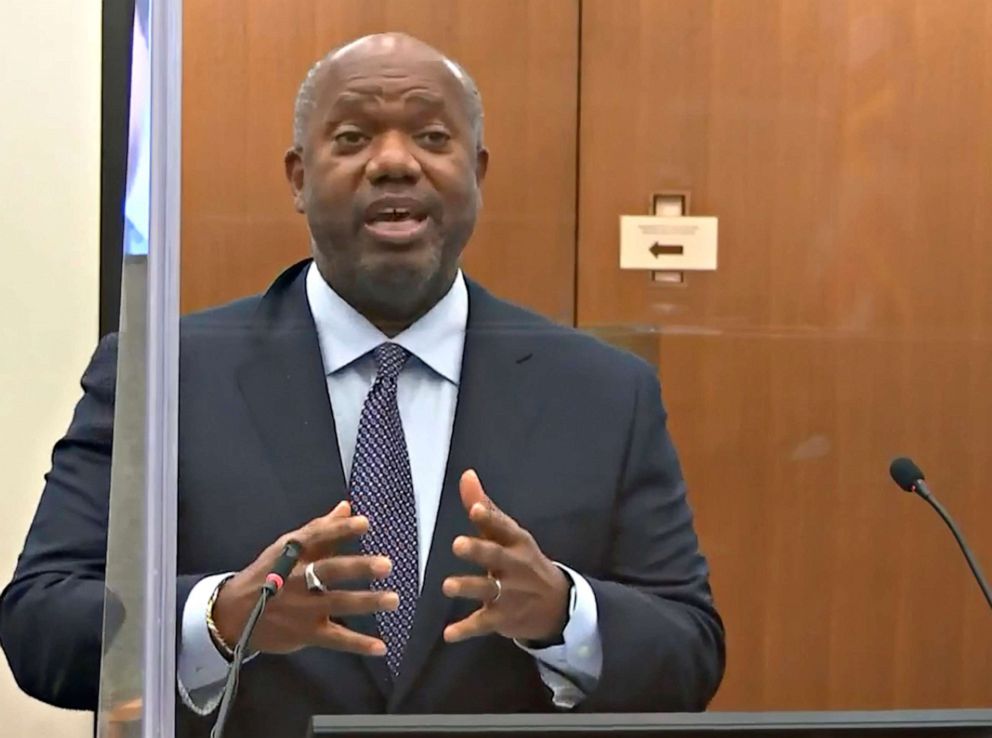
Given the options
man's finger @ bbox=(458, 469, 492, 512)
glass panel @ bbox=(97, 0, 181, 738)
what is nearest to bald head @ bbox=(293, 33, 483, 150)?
glass panel @ bbox=(97, 0, 181, 738)

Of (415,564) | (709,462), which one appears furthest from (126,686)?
(709,462)

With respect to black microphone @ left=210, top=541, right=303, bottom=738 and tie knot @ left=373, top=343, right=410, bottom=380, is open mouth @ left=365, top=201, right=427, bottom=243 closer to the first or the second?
tie knot @ left=373, top=343, right=410, bottom=380

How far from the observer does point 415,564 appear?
0.93 metres

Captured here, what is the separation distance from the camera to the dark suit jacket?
0.93m

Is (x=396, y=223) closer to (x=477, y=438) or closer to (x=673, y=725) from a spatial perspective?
(x=477, y=438)

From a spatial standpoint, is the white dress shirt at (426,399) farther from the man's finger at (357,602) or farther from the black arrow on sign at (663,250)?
the black arrow on sign at (663,250)

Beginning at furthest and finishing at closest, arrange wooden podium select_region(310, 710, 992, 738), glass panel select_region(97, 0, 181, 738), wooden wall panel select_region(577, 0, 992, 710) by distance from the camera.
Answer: wooden wall panel select_region(577, 0, 992, 710)
glass panel select_region(97, 0, 181, 738)
wooden podium select_region(310, 710, 992, 738)

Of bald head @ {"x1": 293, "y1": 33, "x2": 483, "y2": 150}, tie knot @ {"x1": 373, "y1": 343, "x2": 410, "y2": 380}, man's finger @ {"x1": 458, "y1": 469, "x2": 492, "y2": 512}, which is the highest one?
bald head @ {"x1": 293, "y1": 33, "x2": 483, "y2": 150}

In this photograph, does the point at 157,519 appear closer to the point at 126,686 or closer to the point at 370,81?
the point at 126,686

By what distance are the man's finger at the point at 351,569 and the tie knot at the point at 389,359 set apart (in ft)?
0.53

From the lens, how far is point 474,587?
93 centimetres

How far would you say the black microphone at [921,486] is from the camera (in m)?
0.96

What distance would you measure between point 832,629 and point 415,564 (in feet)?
1.27

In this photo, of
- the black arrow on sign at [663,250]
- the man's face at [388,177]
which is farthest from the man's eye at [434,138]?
the black arrow on sign at [663,250]
